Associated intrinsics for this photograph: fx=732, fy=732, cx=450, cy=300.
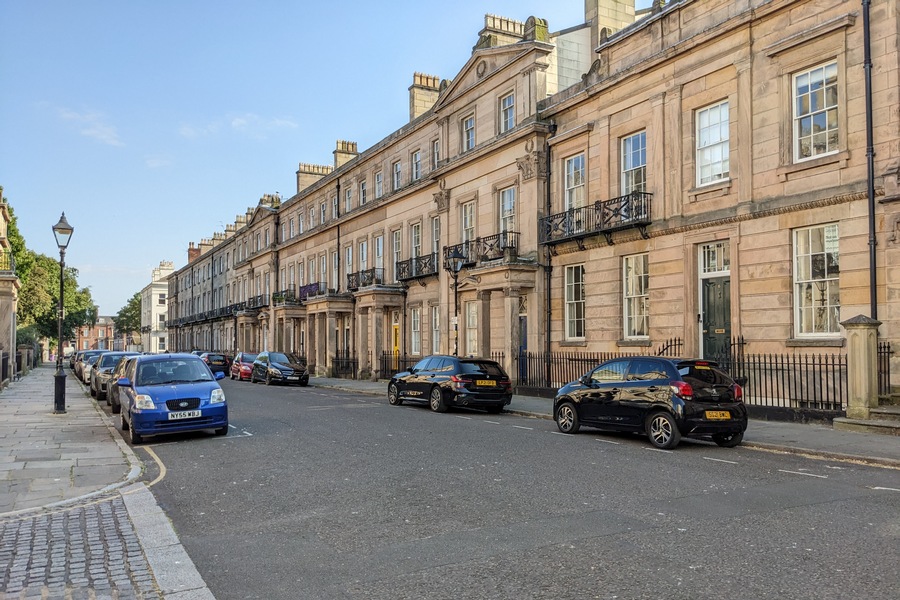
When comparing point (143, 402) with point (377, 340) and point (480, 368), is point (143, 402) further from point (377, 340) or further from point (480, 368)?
point (377, 340)

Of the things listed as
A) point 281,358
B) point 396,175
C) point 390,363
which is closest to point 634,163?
point 396,175

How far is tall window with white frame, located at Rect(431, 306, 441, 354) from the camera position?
31531 millimetres

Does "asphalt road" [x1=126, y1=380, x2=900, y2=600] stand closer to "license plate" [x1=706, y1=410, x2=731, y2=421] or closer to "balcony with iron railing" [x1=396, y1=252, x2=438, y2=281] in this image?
"license plate" [x1=706, y1=410, x2=731, y2=421]

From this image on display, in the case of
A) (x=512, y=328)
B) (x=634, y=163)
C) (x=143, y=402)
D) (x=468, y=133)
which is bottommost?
(x=143, y=402)

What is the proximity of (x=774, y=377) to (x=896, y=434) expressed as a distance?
3.75 meters

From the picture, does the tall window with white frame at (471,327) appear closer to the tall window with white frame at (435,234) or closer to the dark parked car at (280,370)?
the tall window with white frame at (435,234)

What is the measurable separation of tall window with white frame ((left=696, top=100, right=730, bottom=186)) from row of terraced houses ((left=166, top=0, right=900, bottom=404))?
0.05m

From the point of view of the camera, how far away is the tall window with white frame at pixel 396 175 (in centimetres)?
3601

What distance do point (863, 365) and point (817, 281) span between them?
2.88 m

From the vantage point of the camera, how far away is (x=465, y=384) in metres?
18.5

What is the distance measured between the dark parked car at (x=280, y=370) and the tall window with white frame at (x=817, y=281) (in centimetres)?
2202

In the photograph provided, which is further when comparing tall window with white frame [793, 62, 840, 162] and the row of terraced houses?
tall window with white frame [793, 62, 840, 162]

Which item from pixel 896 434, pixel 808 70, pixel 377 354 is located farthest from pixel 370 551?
pixel 377 354

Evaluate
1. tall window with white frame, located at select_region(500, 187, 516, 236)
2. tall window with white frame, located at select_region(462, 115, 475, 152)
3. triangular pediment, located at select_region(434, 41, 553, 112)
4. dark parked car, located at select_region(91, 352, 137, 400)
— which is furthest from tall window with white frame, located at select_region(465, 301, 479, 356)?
dark parked car, located at select_region(91, 352, 137, 400)
